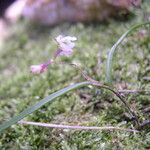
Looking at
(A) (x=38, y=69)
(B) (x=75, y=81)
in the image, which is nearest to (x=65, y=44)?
(A) (x=38, y=69)

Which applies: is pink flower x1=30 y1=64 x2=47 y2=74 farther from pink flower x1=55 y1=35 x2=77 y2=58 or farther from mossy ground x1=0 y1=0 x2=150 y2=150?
mossy ground x1=0 y1=0 x2=150 y2=150

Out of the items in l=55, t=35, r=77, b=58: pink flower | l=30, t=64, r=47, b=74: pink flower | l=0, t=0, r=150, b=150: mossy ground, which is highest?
l=55, t=35, r=77, b=58: pink flower

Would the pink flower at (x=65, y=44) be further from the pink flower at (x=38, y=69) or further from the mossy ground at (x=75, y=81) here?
the mossy ground at (x=75, y=81)

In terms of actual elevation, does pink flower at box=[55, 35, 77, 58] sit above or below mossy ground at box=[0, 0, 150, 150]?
above

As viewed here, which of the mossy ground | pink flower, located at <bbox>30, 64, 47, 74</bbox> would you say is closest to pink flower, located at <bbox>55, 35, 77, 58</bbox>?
pink flower, located at <bbox>30, 64, 47, 74</bbox>

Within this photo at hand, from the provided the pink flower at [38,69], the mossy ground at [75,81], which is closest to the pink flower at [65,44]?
the pink flower at [38,69]

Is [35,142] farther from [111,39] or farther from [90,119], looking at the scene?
[111,39]

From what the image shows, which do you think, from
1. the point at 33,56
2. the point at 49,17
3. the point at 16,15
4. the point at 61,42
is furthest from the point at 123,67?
the point at 16,15

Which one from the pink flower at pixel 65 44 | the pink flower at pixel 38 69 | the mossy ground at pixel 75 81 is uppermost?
the pink flower at pixel 65 44
